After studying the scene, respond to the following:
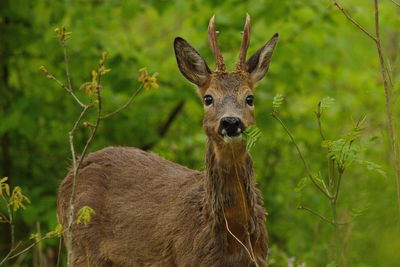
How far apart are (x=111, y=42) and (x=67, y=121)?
999mm

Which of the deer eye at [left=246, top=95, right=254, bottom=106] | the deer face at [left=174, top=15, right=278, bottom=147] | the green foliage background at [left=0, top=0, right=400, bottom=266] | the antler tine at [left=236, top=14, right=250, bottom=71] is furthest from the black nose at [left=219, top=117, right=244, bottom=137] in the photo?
the green foliage background at [left=0, top=0, right=400, bottom=266]

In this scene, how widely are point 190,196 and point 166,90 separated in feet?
11.1

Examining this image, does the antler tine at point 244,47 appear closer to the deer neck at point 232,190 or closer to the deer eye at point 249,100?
the deer eye at point 249,100

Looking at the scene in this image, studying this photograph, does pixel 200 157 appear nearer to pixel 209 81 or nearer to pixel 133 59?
pixel 133 59

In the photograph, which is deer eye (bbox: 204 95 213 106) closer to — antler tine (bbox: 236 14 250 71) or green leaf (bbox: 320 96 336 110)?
antler tine (bbox: 236 14 250 71)

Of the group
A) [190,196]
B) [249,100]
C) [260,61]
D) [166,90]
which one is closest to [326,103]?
[249,100]

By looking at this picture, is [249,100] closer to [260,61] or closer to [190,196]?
[260,61]

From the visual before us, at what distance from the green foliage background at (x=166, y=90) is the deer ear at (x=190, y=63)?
8.55 ft

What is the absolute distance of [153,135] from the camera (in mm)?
9734

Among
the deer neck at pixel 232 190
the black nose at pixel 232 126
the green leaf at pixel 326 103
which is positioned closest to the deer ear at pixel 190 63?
the deer neck at pixel 232 190

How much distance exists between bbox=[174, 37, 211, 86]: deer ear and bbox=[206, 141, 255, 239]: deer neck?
0.60 meters

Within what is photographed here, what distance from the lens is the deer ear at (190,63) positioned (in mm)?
6027

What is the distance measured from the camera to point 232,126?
17.2 feet

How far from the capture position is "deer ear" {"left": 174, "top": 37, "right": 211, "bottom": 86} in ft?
19.8
